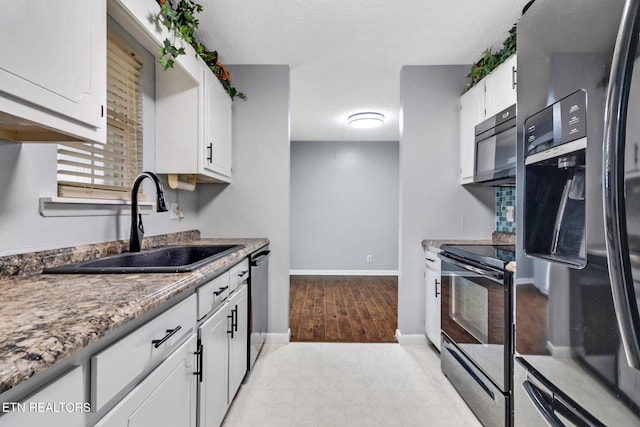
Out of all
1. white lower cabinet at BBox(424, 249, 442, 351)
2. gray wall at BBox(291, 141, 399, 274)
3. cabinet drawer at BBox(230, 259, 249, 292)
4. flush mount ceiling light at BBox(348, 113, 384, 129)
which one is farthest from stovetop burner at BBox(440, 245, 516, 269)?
gray wall at BBox(291, 141, 399, 274)

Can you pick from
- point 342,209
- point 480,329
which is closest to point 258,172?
point 480,329

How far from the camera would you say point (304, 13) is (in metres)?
2.06

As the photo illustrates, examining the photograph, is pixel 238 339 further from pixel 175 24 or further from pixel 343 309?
pixel 343 309

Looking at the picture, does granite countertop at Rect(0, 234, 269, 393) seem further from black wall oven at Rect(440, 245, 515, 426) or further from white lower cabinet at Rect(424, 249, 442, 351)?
white lower cabinet at Rect(424, 249, 442, 351)

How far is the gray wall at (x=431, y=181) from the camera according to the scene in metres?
2.75

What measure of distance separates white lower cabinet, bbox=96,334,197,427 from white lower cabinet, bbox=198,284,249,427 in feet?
0.31

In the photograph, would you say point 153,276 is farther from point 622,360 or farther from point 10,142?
point 622,360

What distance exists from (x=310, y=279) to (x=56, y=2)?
4.76 metres

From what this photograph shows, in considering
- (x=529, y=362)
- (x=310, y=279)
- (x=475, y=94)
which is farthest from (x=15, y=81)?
(x=310, y=279)

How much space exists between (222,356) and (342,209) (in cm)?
427

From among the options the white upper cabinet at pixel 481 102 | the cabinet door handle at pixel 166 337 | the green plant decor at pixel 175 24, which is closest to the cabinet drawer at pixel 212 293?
the cabinet door handle at pixel 166 337

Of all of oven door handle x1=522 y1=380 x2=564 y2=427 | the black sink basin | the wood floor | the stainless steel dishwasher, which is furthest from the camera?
the wood floor

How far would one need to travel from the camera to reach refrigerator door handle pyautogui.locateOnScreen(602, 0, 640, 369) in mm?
561

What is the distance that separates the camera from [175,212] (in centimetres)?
236
